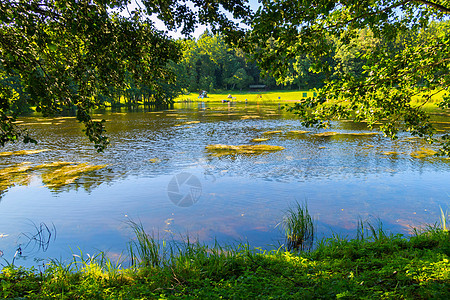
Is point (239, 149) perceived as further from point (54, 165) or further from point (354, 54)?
point (354, 54)

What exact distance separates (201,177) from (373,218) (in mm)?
7576

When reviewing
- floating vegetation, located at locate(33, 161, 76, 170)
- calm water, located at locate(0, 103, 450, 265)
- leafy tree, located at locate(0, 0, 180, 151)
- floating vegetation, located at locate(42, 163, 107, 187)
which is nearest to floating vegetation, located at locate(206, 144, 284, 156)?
calm water, located at locate(0, 103, 450, 265)

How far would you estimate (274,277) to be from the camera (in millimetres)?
5270

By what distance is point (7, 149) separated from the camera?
66.8ft

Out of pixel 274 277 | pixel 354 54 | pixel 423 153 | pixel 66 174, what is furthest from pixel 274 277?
pixel 423 153

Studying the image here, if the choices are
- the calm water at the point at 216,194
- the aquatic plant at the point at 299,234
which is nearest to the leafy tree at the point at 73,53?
the calm water at the point at 216,194

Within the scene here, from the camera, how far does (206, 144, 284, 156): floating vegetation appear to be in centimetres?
1953

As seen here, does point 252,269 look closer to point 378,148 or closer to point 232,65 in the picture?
point 378,148

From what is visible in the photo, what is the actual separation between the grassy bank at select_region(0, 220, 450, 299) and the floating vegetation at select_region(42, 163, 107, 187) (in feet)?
27.4

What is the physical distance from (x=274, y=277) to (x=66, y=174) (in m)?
12.9

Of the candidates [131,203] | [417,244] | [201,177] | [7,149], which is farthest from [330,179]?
[7,149]

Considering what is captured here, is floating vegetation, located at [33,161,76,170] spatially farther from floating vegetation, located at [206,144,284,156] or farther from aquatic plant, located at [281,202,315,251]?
aquatic plant, located at [281,202,315,251]

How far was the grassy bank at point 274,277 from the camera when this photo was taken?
15.2 feet

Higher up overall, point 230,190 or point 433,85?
point 433,85
